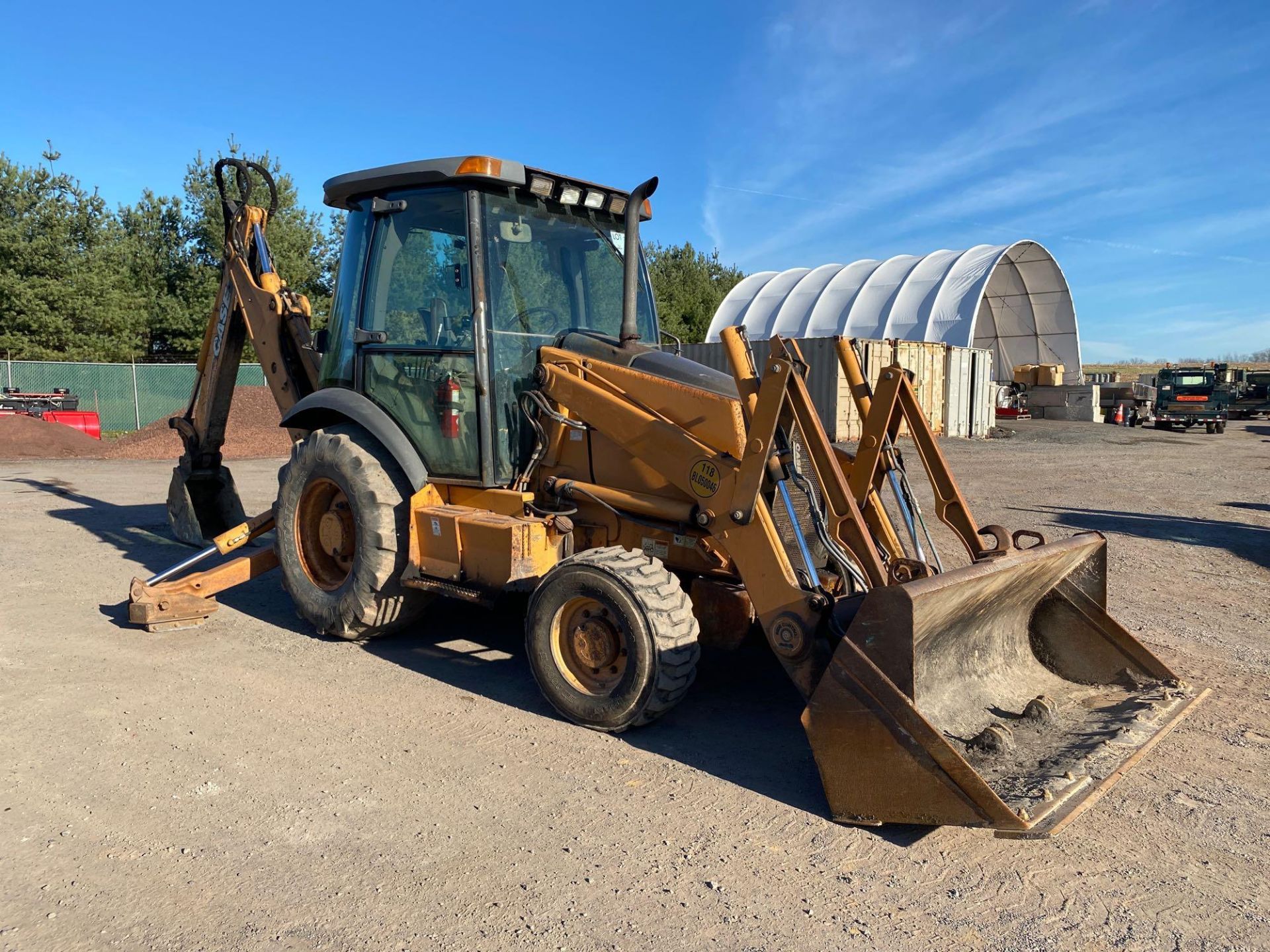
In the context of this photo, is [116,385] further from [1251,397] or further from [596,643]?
[1251,397]

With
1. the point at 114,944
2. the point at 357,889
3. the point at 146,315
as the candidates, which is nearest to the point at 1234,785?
the point at 357,889

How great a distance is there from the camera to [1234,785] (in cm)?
385

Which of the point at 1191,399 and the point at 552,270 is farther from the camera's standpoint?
the point at 1191,399

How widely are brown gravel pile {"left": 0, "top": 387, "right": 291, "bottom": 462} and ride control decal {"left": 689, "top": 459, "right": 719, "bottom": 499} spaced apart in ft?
49.9

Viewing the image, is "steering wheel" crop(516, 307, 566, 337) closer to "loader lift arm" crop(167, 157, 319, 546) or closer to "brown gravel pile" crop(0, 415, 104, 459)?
"loader lift arm" crop(167, 157, 319, 546)

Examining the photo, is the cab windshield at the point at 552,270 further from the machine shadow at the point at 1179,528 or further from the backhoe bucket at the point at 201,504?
the machine shadow at the point at 1179,528

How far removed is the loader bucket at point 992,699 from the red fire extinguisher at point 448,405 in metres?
2.47

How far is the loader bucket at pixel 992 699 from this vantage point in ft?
10.8

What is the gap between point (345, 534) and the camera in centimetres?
587

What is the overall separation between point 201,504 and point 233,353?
1451 mm

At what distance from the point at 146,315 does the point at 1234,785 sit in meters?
33.2

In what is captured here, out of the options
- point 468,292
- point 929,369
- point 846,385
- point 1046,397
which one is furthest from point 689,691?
point 1046,397

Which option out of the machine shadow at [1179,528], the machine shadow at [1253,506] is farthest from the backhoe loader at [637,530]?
the machine shadow at [1253,506]

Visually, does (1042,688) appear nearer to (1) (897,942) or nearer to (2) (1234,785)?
(2) (1234,785)
